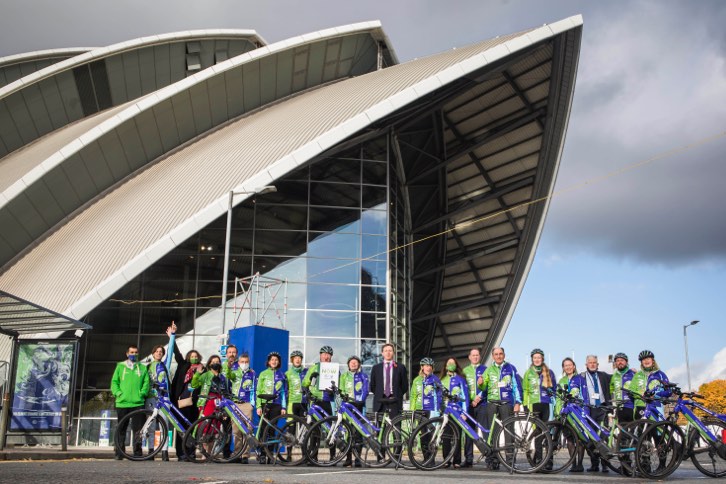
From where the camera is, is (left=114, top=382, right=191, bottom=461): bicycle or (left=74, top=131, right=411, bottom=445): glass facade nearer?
(left=114, top=382, right=191, bottom=461): bicycle

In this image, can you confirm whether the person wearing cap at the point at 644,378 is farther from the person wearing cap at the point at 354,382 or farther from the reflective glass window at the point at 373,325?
the reflective glass window at the point at 373,325

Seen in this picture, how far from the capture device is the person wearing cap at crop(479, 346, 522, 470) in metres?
10.9

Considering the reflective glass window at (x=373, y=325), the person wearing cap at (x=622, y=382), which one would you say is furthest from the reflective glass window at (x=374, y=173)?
the person wearing cap at (x=622, y=382)

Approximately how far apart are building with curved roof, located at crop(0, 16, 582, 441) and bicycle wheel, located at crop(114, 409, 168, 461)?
27.1ft

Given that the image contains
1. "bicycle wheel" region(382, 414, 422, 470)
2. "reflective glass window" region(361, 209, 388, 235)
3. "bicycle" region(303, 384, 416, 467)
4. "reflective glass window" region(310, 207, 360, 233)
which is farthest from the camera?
"reflective glass window" region(361, 209, 388, 235)

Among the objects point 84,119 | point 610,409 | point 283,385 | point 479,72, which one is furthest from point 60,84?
point 610,409

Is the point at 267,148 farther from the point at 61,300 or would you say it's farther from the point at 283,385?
the point at 283,385

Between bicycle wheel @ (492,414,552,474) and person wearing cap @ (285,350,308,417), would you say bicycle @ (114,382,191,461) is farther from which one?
bicycle wheel @ (492,414,552,474)

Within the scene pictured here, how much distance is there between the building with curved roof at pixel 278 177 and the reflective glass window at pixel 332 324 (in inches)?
1.8

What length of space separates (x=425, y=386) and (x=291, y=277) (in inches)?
552

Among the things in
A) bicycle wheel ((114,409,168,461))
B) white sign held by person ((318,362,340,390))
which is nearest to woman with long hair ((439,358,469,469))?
white sign held by person ((318,362,340,390))

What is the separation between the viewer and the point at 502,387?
11.0 m

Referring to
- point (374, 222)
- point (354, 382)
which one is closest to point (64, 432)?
point (354, 382)

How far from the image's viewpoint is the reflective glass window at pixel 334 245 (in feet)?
83.1
